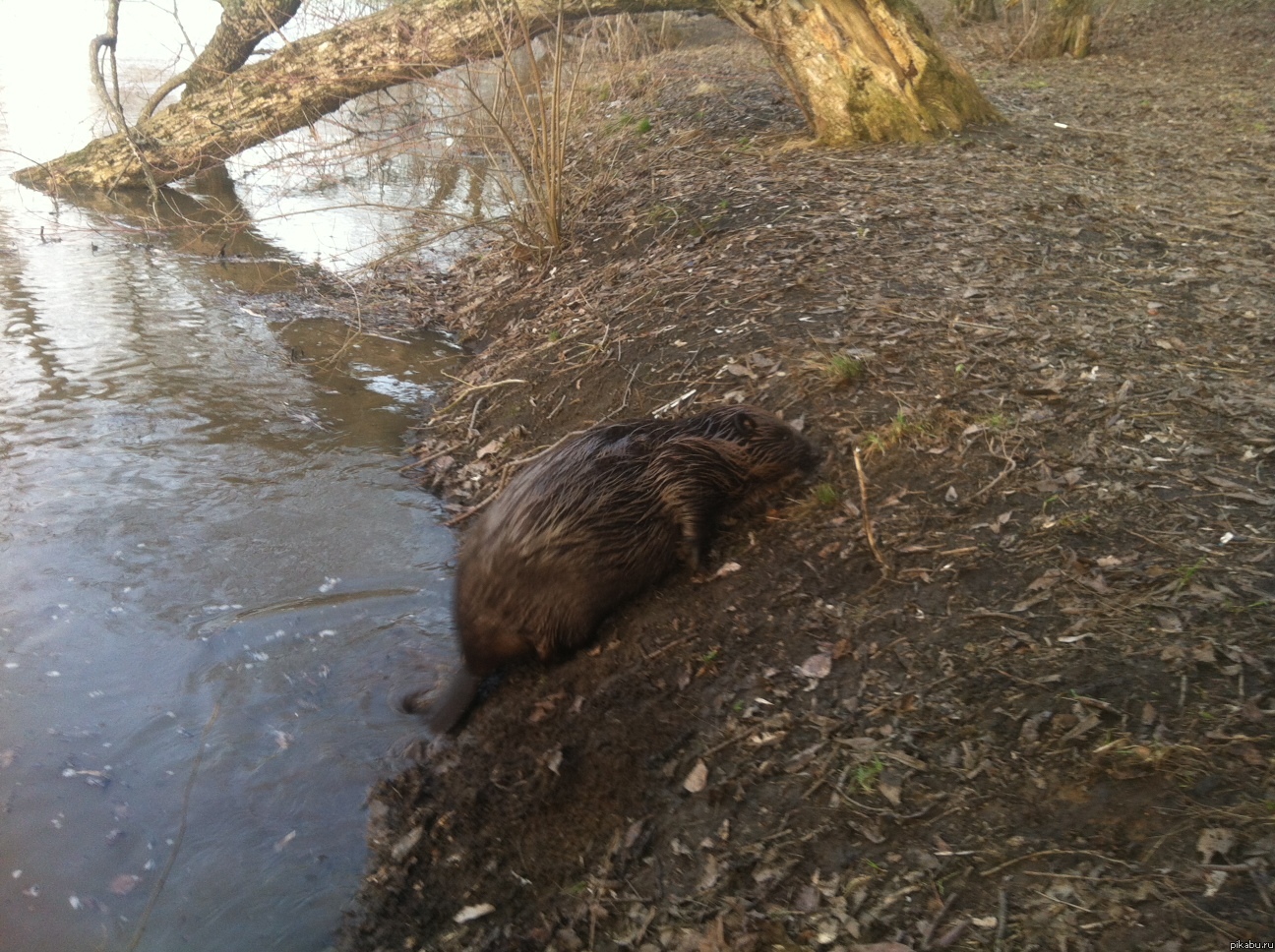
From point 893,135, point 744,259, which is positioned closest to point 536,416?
point 744,259

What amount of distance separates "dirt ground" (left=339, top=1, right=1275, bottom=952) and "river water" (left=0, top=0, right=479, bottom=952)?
0.38 m

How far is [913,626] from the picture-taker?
10.9 feet

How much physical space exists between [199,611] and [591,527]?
6.88 ft

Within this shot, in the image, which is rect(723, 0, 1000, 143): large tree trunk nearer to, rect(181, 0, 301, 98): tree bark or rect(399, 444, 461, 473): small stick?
rect(399, 444, 461, 473): small stick

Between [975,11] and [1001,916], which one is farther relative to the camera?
[975,11]

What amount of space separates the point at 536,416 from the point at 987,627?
320cm

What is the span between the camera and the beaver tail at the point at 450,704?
3.59m

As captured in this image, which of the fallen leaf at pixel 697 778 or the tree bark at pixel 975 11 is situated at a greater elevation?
the tree bark at pixel 975 11

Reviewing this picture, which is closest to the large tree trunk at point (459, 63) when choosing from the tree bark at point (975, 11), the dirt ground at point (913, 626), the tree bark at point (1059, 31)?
the dirt ground at point (913, 626)

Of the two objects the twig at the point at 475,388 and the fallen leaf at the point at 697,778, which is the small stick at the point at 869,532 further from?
the twig at the point at 475,388

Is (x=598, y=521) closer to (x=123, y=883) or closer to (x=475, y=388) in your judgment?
(x=123, y=883)

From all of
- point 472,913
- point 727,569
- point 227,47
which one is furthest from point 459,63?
point 472,913

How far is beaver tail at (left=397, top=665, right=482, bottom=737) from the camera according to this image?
3.59 metres

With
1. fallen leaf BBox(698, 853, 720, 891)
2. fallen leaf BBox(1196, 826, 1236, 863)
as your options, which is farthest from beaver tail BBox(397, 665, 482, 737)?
fallen leaf BBox(1196, 826, 1236, 863)
